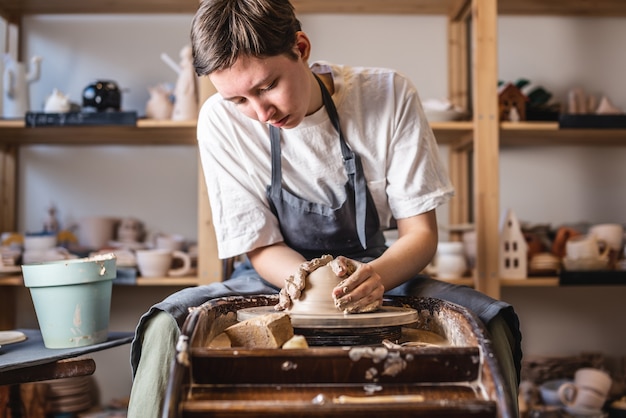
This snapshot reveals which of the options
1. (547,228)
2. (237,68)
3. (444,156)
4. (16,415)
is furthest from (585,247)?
(16,415)

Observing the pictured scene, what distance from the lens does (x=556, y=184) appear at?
2.94 m

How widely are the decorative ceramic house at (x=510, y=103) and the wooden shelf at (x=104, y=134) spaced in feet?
3.90

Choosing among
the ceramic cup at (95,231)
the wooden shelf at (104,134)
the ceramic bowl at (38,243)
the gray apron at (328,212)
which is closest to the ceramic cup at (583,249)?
the gray apron at (328,212)

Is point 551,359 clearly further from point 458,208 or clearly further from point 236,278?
point 236,278

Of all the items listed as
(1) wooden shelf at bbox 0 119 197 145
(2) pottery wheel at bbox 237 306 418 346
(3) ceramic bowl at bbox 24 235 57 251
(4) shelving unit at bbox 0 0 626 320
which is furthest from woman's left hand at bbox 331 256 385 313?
(3) ceramic bowl at bbox 24 235 57 251

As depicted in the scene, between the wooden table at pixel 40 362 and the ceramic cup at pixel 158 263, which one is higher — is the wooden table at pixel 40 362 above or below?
below

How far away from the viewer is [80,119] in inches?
97.5

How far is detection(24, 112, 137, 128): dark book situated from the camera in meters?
2.47

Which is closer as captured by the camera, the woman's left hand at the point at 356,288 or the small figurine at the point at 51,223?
the woman's left hand at the point at 356,288

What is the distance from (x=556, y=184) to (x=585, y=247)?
0.52 meters

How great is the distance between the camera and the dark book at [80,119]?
8.11 feet

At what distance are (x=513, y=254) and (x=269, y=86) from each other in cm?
152

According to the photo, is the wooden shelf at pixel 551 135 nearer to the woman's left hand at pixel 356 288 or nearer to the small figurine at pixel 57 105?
the woman's left hand at pixel 356 288

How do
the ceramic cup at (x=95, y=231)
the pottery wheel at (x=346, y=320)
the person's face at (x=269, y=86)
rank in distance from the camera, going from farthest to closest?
the ceramic cup at (x=95, y=231) < the person's face at (x=269, y=86) < the pottery wheel at (x=346, y=320)
